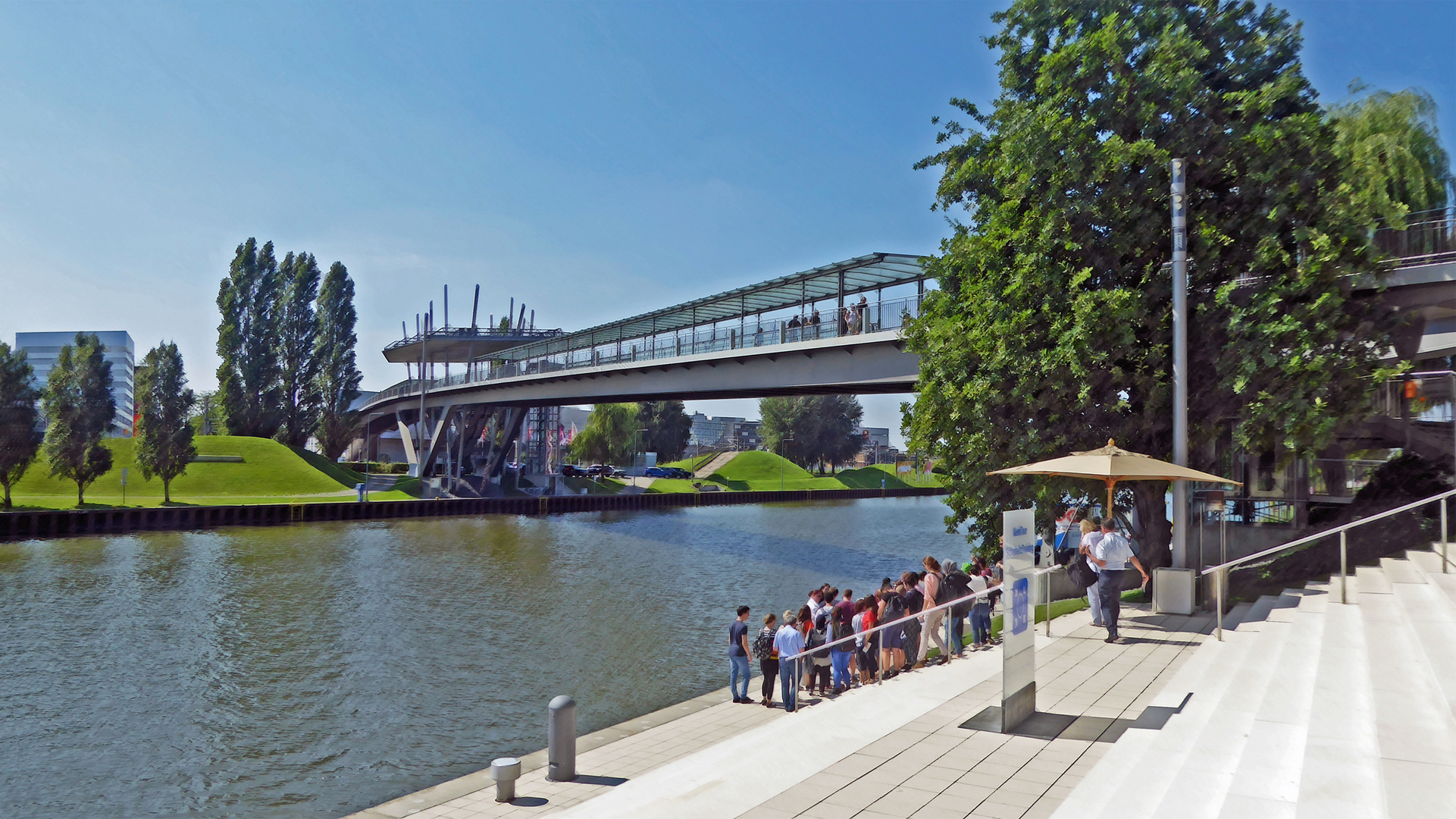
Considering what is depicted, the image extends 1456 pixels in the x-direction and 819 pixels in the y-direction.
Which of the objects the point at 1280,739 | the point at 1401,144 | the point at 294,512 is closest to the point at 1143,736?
the point at 1280,739

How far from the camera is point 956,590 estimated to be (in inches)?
574

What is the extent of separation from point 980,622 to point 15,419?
2314 inches

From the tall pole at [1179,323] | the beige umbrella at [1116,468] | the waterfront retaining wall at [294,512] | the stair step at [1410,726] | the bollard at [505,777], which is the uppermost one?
the tall pole at [1179,323]

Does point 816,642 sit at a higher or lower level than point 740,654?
higher

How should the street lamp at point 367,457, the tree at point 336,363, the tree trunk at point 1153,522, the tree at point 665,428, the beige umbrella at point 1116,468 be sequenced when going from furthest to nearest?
the tree at point 665,428 < the tree at point 336,363 < the street lamp at point 367,457 < the tree trunk at point 1153,522 < the beige umbrella at point 1116,468

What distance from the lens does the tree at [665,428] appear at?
12669 cm

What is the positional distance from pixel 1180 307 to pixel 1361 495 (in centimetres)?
1119

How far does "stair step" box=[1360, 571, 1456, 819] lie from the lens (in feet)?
18.6

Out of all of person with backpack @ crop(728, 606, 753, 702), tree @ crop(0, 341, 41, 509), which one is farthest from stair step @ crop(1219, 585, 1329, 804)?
tree @ crop(0, 341, 41, 509)

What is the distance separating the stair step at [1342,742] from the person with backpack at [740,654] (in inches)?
306

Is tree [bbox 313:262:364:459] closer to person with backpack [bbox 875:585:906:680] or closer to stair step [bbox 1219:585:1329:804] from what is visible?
person with backpack [bbox 875:585:906:680]

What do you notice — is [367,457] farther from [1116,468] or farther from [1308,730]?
[1308,730]

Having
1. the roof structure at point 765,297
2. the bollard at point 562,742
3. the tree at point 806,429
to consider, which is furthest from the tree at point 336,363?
the bollard at point 562,742

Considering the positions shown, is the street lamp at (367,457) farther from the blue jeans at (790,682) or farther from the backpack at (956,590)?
the backpack at (956,590)
